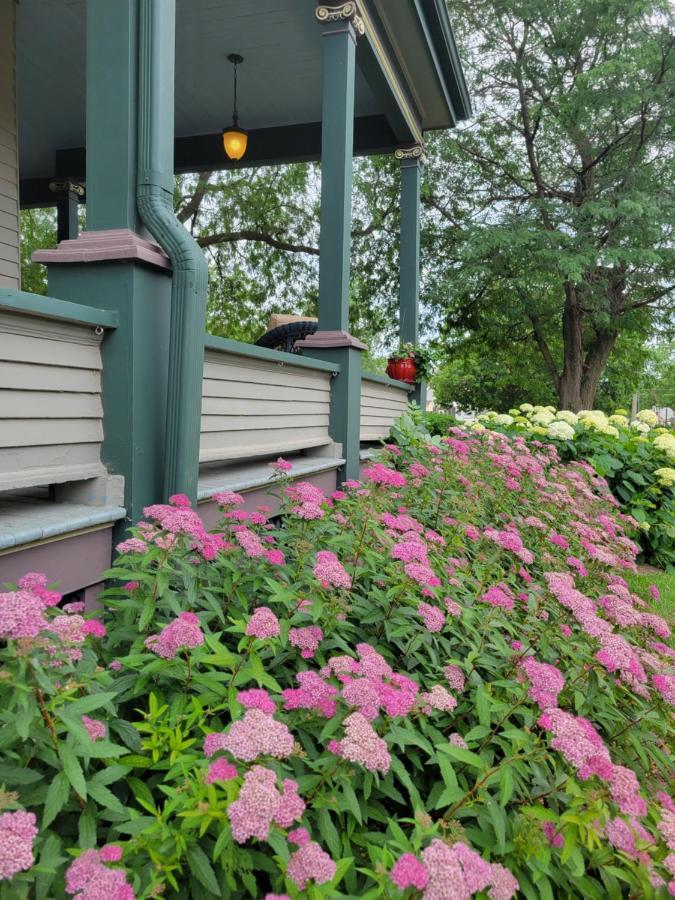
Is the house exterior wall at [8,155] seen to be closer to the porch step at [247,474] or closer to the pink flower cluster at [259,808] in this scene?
the porch step at [247,474]

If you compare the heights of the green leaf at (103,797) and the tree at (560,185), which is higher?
the tree at (560,185)

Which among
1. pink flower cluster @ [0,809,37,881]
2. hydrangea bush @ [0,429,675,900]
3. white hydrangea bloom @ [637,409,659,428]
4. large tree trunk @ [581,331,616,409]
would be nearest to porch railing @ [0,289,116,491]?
hydrangea bush @ [0,429,675,900]

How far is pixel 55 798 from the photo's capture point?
89 cm

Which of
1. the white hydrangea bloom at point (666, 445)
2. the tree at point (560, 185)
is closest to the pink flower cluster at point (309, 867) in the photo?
the white hydrangea bloom at point (666, 445)

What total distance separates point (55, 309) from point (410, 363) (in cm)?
462

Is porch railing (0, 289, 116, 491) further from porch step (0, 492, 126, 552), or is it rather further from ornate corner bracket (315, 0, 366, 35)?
ornate corner bracket (315, 0, 366, 35)

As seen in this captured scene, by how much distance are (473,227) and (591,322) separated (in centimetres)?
362

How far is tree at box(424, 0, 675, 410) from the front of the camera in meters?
11.0

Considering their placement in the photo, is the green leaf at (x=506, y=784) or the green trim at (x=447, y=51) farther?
the green trim at (x=447, y=51)

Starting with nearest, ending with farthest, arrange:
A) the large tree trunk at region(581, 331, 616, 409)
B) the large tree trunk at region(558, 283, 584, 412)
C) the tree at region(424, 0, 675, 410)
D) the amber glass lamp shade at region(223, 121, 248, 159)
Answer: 1. the amber glass lamp shade at region(223, 121, 248, 159)
2. the tree at region(424, 0, 675, 410)
3. the large tree trunk at region(558, 283, 584, 412)
4. the large tree trunk at region(581, 331, 616, 409)

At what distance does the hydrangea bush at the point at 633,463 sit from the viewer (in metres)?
4.78

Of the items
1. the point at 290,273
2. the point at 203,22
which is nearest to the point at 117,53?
the point at 203,22

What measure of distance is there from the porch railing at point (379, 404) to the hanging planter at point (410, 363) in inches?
4.9

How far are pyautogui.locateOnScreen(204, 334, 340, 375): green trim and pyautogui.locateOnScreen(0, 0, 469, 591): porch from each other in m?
0.02
